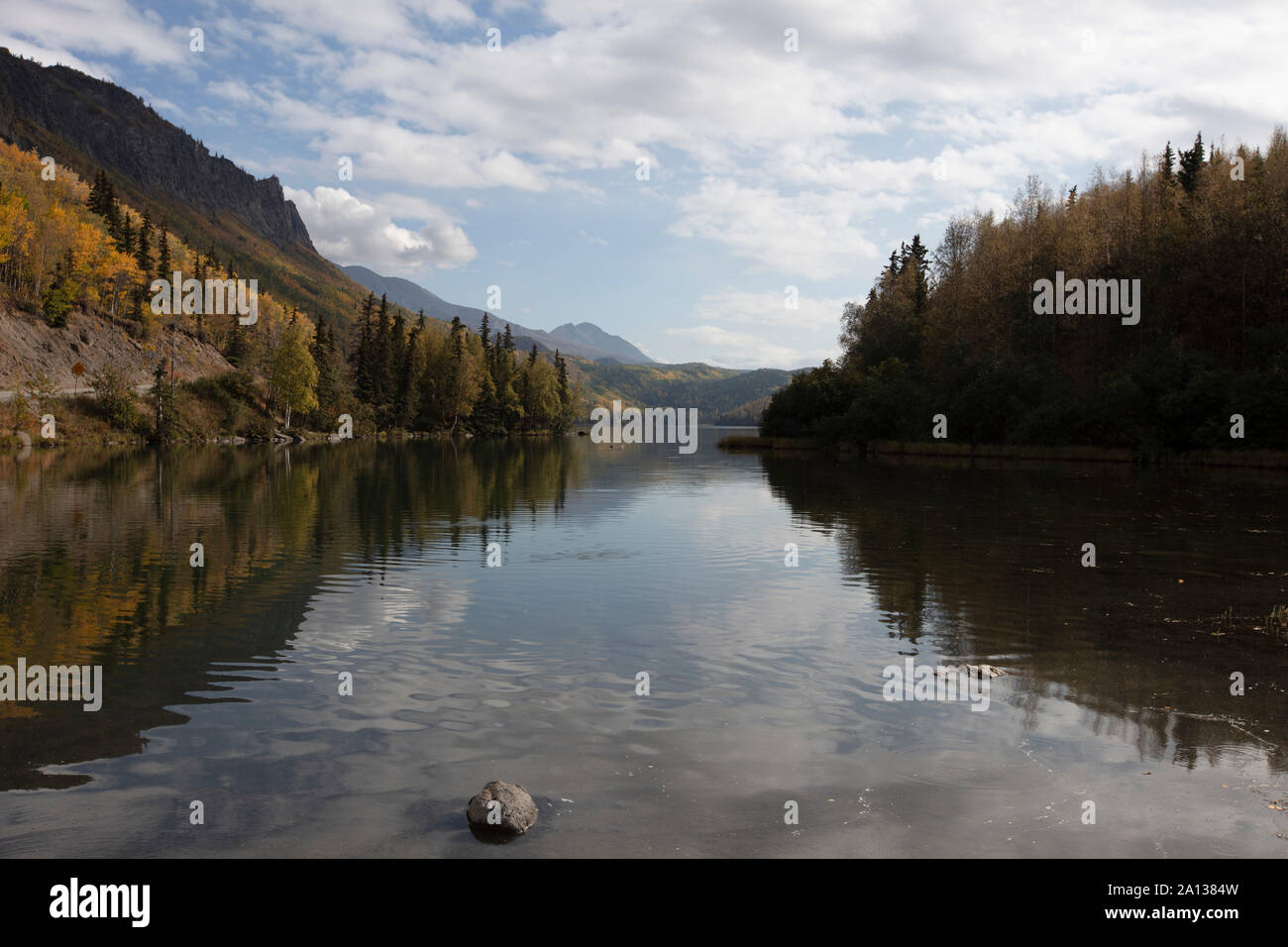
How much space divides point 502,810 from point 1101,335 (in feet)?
324

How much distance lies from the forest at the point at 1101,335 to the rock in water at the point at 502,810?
3064 inches

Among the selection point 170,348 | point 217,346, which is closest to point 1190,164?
point 170,348

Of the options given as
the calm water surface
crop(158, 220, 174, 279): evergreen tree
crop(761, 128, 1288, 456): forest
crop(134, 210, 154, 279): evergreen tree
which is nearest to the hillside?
crop(134, 210, 154, 279): evergreen tree

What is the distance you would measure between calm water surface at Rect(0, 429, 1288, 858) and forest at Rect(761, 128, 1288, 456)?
54.4m

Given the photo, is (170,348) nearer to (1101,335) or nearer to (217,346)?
(217,346)

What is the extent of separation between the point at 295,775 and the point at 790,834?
204 inches

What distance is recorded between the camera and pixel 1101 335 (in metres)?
90.1

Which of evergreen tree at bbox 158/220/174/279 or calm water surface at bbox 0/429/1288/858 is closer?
calm water surface at bbox 0/429/1288/858

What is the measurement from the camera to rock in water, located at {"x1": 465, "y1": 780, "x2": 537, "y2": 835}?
294 inches

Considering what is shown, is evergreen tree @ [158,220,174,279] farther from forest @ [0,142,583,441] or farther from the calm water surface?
the calm water surface

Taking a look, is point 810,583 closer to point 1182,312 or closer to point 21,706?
point 21,706

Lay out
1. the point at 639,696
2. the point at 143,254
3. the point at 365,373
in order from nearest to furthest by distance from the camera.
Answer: the point at 639,696 → the point at 143,254 → the point at 365,373
